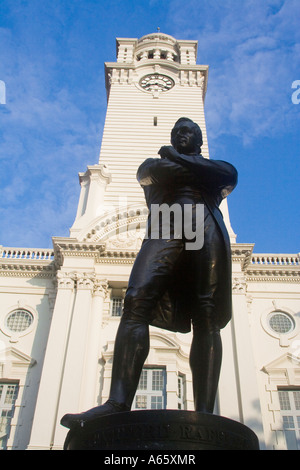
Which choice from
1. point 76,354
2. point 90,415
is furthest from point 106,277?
point 90,415

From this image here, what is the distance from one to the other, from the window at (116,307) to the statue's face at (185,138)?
51.5 ft

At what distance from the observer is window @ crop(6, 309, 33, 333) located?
2005cm

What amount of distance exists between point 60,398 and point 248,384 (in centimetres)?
701

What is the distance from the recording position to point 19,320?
2039 centimetres

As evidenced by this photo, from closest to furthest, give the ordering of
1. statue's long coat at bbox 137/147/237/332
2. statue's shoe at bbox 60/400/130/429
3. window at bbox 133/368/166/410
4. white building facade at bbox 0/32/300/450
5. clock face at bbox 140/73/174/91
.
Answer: statue's shoe at bbox 60/400/130/429, statue's long coat at bbox 137/147/237/332, white building facade at bbox 0/32/300/450, window at bbox 133/368/166/410, clock face at bbox 140/73/174/91

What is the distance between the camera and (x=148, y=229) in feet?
15.4

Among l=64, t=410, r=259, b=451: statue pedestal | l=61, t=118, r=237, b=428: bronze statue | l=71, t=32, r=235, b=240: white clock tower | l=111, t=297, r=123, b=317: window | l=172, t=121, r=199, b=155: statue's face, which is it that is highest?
l=71, t=32, r=235, b=240: white clock tower

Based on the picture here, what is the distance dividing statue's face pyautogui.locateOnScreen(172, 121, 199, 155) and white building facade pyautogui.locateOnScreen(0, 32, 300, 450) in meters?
13.0

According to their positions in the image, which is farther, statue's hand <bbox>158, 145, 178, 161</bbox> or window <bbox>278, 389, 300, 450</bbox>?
window <bbox>278, 389, 300, 450</bbox>

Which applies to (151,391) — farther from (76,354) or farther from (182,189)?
(182,189)

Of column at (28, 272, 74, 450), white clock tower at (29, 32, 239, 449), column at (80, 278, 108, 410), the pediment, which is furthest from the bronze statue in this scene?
the pediment

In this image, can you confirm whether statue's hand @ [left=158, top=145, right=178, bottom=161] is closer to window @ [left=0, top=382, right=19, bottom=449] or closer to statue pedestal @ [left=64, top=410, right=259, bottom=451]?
statue pedestal @ [left=64, top=410, right=259, bottom=451]

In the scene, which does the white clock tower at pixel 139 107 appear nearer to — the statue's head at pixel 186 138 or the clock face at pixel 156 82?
the clock face at pixel 156 82

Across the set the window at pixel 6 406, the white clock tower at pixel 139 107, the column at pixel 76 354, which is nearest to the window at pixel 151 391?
the column at pixel 76 354
